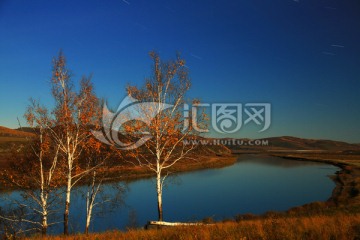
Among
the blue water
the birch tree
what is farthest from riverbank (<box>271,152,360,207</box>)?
the birch tree

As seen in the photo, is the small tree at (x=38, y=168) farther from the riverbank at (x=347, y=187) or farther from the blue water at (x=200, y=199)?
the riverbank at (x=347, y=187)

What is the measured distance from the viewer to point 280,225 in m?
10.6

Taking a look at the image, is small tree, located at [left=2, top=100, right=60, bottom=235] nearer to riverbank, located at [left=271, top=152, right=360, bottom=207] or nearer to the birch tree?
the birch tree

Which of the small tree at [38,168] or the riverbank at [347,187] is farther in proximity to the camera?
the riverbank at [347,187]

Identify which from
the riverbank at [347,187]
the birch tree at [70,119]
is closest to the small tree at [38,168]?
the birch tree at [70,119]

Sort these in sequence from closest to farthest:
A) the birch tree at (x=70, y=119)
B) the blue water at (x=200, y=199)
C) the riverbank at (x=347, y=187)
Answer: the birch tree at (x=70, y=119)
the blue water at (x=200, y=199)
the riverbank at (x=347, y=187)

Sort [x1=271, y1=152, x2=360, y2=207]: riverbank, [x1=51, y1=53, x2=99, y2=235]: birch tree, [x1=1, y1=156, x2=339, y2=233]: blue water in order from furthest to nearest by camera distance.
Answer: [x1=271, y1=152, x2=360, y2=207]: riverbank
[x1=1, y1=156, x2=339, y2=233]: blue water
[x1=51, y1=53, x2=99, y2=235]: birch tree

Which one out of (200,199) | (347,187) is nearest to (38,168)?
(200,199)

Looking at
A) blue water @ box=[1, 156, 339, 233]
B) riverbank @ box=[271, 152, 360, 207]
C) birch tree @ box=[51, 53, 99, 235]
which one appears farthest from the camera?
riverbank @ box=[271, 152, 360, 207]

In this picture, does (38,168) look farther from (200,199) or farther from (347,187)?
(347,187)

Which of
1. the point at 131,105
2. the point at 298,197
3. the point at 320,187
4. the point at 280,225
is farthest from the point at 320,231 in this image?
the point at 320,187

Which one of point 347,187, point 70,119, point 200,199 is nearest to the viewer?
point 70,119

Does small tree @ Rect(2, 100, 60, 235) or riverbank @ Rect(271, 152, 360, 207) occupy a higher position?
small tree @ Rect(2, 100, 60, 235)

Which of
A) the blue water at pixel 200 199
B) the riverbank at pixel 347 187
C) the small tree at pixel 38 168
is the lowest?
the blue water at pixel 200 199
